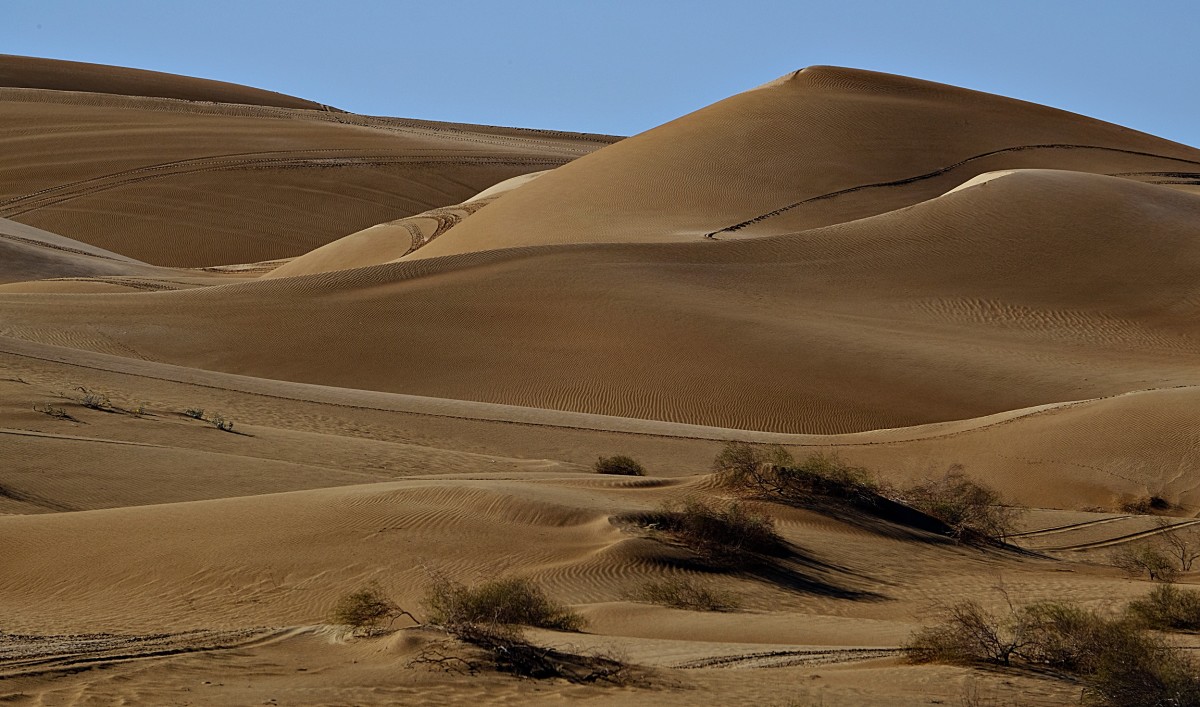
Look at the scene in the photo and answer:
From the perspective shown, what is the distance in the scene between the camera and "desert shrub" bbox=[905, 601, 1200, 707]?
22.3 ft

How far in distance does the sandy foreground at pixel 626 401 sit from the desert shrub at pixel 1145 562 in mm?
306

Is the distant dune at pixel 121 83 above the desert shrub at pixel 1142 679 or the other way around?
above

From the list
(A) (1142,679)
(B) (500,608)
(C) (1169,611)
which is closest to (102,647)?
(B) (500,608)

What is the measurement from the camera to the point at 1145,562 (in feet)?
42.8

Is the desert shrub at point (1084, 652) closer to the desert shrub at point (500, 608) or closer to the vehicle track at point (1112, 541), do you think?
the desert shrub at point (500, 608)

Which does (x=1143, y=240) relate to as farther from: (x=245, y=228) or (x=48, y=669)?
(x=245, y=228)

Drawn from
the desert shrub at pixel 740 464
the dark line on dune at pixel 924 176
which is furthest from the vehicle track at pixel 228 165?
the desert shrub at pixel 740 464

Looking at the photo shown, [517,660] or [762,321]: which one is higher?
[762,321]

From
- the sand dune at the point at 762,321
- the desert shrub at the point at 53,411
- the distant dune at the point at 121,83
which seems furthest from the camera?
the distant dune at the point at 121,83

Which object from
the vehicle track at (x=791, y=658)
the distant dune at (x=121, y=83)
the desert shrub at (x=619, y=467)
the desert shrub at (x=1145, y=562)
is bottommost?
the desert shrub at (x=619, y=467)

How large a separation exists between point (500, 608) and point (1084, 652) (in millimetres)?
3485

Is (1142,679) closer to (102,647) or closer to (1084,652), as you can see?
(1084,652)

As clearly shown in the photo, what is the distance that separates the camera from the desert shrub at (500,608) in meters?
8.02

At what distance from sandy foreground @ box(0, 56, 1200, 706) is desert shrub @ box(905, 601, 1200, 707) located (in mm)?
301
